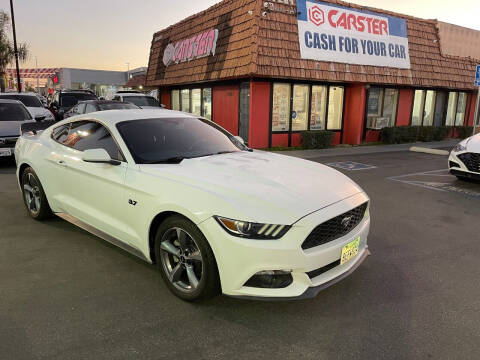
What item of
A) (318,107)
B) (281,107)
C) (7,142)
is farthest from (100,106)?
(318,107)

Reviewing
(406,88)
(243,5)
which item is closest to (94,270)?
(243,5)

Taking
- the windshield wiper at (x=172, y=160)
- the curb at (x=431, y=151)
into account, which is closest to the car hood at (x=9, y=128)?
the windshield wiper at (x=172, y=160)

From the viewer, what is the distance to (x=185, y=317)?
9.95 feet

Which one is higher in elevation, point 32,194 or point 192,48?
point 192,48

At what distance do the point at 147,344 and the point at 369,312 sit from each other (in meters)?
1.83

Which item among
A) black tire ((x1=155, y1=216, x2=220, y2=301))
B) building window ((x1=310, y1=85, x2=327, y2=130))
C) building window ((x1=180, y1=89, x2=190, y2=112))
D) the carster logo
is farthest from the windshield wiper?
building window ((x1=180, y1=89, x2=190, y2=112))

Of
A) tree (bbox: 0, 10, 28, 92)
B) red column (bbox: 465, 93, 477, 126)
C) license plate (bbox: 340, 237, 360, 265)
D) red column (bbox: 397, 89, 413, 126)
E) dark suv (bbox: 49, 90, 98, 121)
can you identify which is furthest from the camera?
tree (bbox: 0, 10, 28, 92)

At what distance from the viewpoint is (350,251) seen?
3.14 meters

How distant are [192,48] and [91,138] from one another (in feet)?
41.5

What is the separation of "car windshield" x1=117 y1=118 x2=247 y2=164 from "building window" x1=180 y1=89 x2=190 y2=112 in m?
14.2

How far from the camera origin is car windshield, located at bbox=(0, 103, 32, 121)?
1019 cm

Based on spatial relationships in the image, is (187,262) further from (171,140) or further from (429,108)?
(429,108)

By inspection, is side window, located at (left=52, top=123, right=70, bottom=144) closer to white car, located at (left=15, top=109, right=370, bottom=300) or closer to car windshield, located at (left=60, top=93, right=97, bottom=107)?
white car, located at (left=15, top=109, right=370, bottom=300)

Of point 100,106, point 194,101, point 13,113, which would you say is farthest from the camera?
point 194,101
